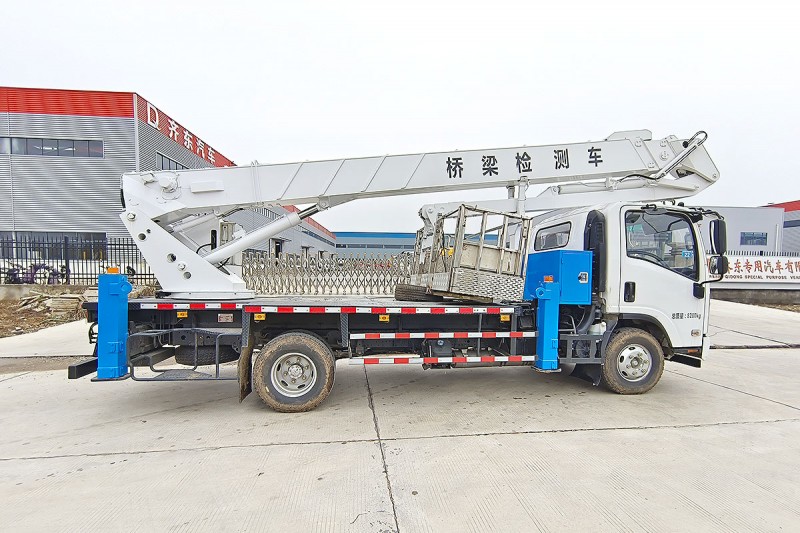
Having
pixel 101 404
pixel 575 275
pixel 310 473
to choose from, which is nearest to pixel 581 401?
pixel 575 275

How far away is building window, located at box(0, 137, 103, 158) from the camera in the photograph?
23391 millimetres

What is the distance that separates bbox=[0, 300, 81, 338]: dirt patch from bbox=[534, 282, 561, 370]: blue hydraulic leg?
1157cm

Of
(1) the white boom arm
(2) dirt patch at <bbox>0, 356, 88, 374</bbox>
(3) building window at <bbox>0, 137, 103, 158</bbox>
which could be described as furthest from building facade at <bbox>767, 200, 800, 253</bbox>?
(3) building window at <bbox>0, 137, 103, 158</bbox>

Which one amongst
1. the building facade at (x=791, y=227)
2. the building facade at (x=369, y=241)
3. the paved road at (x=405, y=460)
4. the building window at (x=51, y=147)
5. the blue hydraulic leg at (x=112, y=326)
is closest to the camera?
the paved road at (x=405, y=460)

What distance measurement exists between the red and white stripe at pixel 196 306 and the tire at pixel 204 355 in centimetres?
54

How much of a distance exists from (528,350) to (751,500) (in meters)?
2.47

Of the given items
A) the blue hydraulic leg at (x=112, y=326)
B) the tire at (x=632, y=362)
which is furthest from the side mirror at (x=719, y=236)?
the blue hydraulic leg at (x=112, y=326)

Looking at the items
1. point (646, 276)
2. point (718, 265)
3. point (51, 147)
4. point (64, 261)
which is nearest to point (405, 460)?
point (646, 276)

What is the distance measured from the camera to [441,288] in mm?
4953

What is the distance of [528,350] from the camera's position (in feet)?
16.9

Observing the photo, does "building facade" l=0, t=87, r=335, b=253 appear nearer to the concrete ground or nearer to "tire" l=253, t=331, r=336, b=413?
the concrete ground

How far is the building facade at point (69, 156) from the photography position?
22906 mm

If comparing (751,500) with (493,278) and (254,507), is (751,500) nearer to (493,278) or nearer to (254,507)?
(493,278)

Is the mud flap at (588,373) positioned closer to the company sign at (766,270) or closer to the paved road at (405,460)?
the paved road at (405,460)
